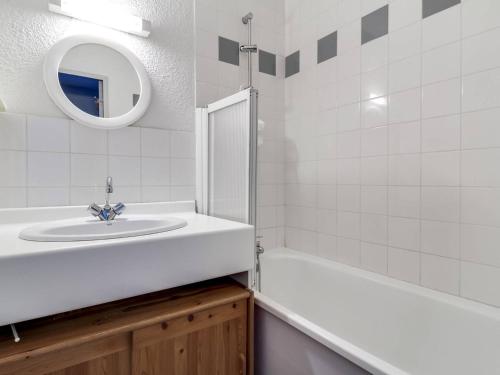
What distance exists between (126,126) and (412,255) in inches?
62.1

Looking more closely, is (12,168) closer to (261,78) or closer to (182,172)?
(182,172)

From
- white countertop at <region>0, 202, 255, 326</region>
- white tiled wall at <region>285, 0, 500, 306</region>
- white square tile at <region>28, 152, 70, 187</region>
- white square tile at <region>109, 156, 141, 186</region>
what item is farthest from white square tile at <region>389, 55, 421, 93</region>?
white square tile at <region>28, 152, 70, 187</region>

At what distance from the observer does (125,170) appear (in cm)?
145

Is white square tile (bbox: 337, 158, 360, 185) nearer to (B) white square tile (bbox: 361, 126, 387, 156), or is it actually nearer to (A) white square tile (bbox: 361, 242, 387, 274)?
(B) white square tile (bbox: 361, 126, 387, 156)

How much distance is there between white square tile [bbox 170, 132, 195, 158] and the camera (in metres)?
1.60

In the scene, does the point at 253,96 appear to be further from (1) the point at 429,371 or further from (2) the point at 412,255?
(1) the point at 429,371

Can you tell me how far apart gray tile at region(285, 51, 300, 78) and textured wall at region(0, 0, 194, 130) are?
760 millimetres

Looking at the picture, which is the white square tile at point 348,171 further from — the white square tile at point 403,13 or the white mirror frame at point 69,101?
the white mirror frame at point 69,101

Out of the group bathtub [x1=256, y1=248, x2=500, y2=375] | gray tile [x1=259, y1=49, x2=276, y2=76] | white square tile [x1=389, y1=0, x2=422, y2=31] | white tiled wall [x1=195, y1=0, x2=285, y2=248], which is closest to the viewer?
bathtub [x1=256, y1=248, x2=500, y2=375]

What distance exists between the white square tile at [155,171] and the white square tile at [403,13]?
4.58ft

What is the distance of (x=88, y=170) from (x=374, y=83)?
155 cm

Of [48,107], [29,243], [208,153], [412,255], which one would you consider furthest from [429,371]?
[48,107]

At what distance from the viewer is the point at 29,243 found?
82 centimetres

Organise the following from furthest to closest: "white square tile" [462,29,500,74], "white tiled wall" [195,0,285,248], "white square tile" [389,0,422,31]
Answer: "white tiled wall" [195,0,285,248], "white square tile" [389,0,422,31], "white square tile" [462,29,500,74]
